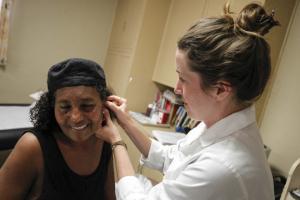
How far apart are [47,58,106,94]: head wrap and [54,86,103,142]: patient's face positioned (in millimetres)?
26

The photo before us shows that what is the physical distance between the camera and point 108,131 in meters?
1.25

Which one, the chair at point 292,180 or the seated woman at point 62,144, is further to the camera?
the chair at point 292,180

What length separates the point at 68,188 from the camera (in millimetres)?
1226

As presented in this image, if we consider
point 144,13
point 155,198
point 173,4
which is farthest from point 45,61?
point 155,198

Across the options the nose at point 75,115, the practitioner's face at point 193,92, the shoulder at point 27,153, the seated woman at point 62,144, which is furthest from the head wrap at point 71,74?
the practitioner's face at point 193,92

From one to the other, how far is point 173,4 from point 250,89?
7.54 ft

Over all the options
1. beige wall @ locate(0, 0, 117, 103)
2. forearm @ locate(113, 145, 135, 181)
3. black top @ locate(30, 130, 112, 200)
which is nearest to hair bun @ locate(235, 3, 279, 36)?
forearm @ locate(113, 145, 135, 181)

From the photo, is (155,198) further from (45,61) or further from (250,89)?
(45,61)

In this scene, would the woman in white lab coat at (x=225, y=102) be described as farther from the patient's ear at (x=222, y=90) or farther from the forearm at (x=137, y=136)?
A: the forearm at (x=137, y=136)

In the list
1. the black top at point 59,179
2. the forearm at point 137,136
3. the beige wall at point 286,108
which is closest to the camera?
the black top at point 59,179

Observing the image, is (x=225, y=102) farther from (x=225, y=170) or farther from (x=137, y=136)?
(x=137, y=136)

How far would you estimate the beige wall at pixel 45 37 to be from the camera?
3.11 metres

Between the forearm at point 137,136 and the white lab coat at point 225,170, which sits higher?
the white lab coat at point 225,170

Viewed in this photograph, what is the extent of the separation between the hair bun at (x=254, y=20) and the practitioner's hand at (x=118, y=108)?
71 centimetres
